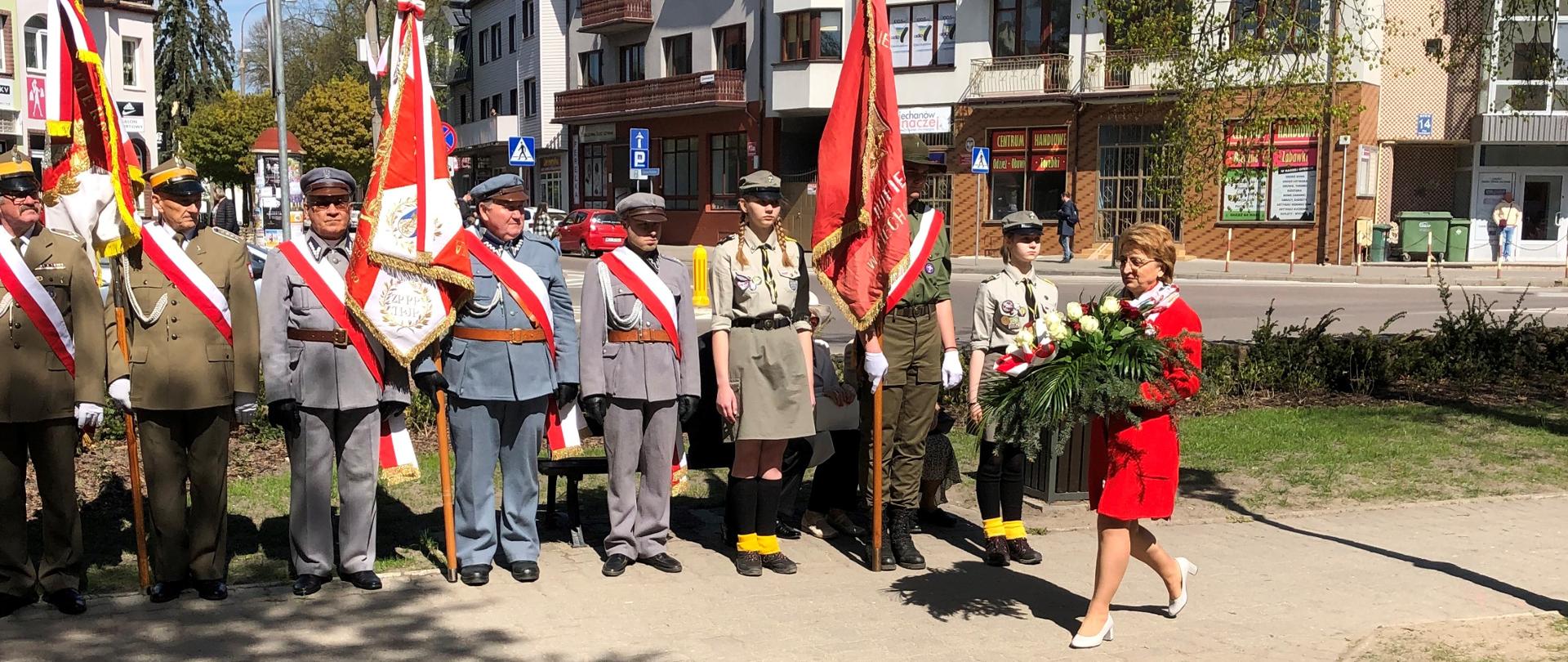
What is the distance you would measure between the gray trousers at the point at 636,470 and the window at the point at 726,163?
122 ft

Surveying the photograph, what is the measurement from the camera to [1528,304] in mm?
21875

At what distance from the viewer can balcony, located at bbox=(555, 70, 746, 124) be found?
43.6m

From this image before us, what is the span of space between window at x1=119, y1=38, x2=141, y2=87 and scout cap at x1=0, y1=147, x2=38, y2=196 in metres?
54.1

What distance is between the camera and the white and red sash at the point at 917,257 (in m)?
6.84

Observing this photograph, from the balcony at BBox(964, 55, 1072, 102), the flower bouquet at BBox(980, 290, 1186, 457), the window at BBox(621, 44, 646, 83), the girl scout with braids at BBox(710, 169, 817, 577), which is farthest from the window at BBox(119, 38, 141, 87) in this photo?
the flower bouquet at BBox(980, 290, 1186, 457)

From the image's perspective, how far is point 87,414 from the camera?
19.2 ft

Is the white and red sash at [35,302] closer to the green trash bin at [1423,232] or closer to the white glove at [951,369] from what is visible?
the white glove at [951,369]

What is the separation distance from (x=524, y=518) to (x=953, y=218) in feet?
108

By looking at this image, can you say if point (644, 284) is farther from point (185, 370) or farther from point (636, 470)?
point (185, 370)

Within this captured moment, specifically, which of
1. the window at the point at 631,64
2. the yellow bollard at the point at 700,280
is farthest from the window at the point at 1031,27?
the yellow bollard at the point at 700,280

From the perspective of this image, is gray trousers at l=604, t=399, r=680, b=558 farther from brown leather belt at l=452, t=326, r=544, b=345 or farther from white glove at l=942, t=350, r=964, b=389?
white glove at l=942, t=350, r=964, b=389

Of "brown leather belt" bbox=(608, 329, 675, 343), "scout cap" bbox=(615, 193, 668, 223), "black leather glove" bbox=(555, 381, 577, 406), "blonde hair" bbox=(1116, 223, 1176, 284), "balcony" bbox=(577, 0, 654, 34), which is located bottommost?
"black leather glove" bbox=(555, 381, 577, 406)

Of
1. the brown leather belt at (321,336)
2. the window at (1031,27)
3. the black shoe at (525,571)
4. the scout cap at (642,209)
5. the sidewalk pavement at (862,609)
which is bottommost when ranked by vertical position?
the sidewalk pavement at (862,609)

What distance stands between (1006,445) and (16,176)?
4732 millimetres
